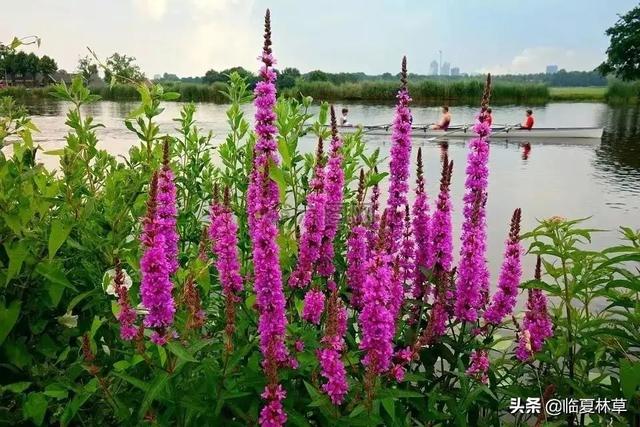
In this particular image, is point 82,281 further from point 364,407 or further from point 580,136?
point 580,136

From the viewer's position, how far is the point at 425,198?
3525 mm

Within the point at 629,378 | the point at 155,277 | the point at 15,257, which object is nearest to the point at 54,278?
the point at 15,257

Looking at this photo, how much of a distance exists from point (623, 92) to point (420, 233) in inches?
3147

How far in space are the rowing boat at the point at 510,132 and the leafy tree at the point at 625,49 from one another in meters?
49.2

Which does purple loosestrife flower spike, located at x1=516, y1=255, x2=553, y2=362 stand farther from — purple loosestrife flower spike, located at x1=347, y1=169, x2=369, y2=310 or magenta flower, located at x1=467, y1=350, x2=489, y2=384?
purple loosestrife flower spike, located at x1=347, y1=169, x2=369, y2=310

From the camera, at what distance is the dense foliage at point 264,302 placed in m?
2.20

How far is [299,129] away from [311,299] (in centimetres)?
202

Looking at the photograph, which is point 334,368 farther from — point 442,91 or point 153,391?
point 442,91

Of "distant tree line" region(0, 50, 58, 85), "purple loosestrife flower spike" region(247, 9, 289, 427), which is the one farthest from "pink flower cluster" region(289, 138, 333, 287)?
"distant tree line" region(0, 50, 58, 85)

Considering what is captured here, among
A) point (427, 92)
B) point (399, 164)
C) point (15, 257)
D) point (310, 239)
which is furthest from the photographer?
point (427, 92)

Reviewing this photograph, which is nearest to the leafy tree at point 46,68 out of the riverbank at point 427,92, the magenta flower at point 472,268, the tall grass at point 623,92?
the magenta flower at point 472,268

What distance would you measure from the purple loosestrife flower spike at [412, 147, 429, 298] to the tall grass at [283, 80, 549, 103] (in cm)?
5574

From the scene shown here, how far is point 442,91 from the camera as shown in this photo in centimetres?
6184

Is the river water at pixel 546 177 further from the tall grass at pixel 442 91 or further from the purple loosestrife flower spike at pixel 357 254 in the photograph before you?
the tall grass at pixel 442 91
